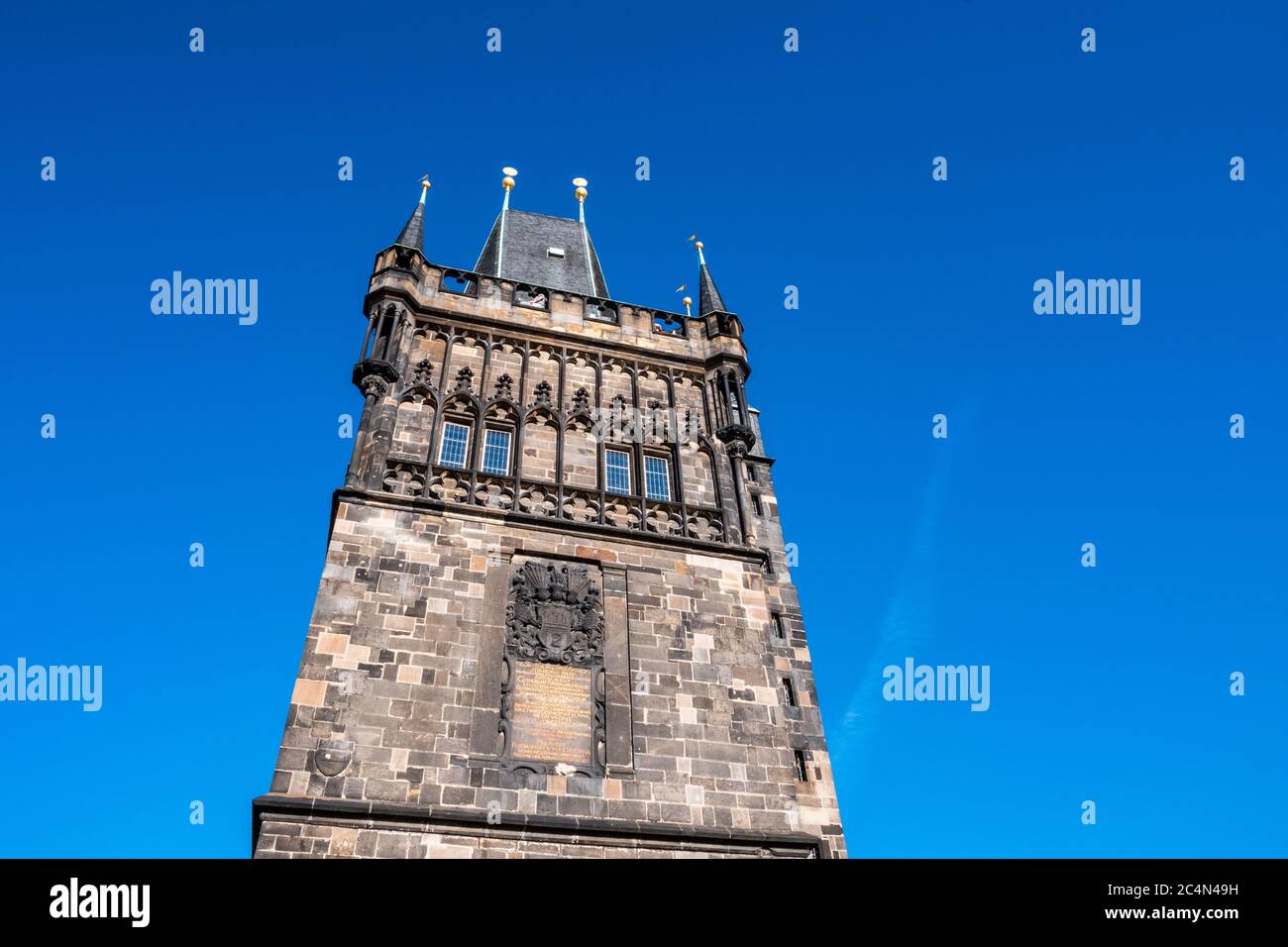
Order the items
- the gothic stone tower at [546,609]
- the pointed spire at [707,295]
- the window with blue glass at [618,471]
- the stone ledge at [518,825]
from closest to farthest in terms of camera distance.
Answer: the stone ledge at [518,825] < the gothic stone tower at [546,609] < the window with blue glass at [618,471] < the pointed spire at [707,295]

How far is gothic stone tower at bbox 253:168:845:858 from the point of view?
11875 mm

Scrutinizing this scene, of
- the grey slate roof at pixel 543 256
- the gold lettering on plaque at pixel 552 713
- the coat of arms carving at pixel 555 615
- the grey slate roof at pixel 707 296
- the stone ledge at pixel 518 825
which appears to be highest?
the grey slate roof at pixel 543 256

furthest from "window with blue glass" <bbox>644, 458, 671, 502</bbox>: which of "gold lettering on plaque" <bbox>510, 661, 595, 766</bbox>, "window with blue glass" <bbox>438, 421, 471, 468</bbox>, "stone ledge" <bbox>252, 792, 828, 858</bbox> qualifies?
"stone ledge" <bbox>252, 792, 828, 858</bbox>

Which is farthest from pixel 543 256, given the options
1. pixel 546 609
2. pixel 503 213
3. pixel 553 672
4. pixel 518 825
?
pixel 518 825

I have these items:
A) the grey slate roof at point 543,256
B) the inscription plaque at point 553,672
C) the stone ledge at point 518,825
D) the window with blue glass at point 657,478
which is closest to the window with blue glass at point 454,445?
the inscription plaque at point 553,672

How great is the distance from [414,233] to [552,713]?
12.1 metres

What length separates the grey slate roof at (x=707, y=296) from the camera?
2144cm

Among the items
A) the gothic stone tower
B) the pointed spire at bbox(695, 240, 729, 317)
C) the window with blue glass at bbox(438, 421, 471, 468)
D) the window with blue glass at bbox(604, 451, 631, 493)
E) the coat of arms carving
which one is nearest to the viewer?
the gothic stone tower

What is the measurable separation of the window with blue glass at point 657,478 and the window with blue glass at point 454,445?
350 cm

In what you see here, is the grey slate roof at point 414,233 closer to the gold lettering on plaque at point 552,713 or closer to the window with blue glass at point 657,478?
the window with blue glass at point 657,478

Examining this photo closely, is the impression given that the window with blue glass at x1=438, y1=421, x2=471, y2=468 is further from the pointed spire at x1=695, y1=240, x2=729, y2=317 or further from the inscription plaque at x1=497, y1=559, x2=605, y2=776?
the pointed spire at x1=695, y1=240, x2=729, y2=317

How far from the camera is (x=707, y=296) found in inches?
862

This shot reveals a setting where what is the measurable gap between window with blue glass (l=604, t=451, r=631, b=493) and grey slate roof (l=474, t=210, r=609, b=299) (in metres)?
7.40
